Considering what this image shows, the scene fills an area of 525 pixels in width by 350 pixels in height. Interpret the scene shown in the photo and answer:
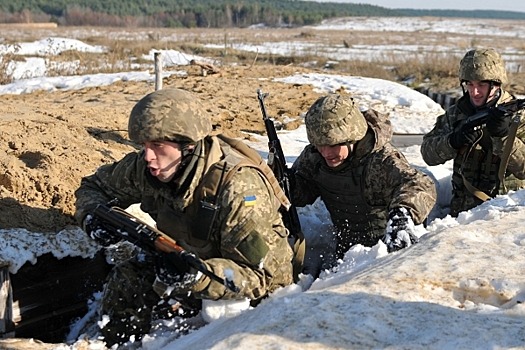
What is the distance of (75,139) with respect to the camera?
239 inches

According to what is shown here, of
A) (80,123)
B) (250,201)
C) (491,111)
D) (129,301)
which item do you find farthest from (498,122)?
(80,123)

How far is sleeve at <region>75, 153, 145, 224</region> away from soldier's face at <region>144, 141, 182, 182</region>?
503 mm

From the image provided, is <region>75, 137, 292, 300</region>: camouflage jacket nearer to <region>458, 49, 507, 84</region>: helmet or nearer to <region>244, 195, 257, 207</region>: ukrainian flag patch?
<region>244, 195, 257, 207</region>: ukrainian flag patch

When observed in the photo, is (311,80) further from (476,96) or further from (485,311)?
(485,311)

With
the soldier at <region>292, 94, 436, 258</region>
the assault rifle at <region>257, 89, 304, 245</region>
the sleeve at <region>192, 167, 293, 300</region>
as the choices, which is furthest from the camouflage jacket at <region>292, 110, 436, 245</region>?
the sleeve at <region>192, 167, 293, 300</region>

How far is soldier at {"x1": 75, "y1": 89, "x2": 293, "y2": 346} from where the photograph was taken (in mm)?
3271

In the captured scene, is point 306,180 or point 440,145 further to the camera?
point 440,145

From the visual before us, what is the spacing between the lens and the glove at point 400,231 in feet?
12.1

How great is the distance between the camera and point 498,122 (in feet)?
15.4

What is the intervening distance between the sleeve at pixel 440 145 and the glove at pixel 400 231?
144cm

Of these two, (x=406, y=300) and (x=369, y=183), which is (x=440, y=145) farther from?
(x=406, y=300)

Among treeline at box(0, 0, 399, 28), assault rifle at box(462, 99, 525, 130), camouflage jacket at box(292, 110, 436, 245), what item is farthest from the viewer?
treeline at box(0, 0, 399, 28)

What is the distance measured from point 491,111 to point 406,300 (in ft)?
7.71

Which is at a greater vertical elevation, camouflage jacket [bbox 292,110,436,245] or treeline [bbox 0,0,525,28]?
Result: camouflage jacket [bbox 292,110,436,245]
